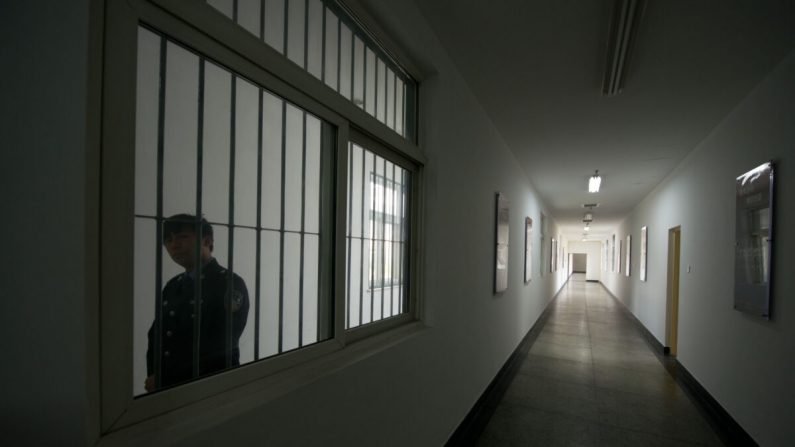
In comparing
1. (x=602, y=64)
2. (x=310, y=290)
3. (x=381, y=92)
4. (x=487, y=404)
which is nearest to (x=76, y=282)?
(x=310, y=290)

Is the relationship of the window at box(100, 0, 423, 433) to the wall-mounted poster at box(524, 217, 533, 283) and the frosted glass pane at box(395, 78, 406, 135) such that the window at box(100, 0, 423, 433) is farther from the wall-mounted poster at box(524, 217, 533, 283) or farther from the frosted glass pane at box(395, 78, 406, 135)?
the wall-mounted poster at box(524, 217, 533, 283)

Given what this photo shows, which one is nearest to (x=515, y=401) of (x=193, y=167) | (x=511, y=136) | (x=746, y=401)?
(x=746, y=401)

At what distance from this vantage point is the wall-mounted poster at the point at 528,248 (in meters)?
6.03

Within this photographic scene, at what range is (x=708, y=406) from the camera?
3.60 m

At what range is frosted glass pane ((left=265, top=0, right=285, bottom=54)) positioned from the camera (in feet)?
4.58

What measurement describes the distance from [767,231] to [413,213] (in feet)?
8.84

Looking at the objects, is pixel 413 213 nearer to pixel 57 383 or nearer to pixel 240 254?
pixel 240 254

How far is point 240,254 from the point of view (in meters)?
1.24

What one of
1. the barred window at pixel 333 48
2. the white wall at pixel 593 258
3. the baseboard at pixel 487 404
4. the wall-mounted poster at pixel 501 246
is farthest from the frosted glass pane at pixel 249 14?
the white wall at pixel 593 258

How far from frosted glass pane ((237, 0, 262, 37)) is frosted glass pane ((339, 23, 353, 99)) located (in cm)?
51

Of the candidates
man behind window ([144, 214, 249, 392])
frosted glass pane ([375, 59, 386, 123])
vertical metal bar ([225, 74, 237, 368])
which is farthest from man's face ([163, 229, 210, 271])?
frosted glass pane ([375, 59, 386, 123])

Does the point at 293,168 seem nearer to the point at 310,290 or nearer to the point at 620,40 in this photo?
the point at 310,290

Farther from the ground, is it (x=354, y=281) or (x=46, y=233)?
(x=46, y=233)

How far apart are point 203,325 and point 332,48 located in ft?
4.61
